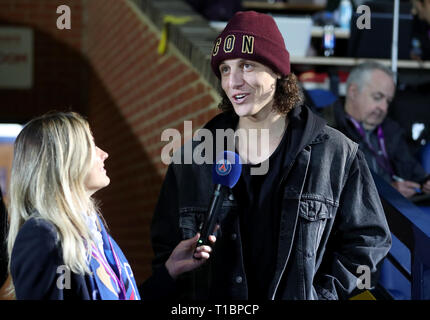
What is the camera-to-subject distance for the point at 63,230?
2.08 metres

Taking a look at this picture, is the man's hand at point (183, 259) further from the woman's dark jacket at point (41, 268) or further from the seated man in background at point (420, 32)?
the seated man in background at point (420, 32)

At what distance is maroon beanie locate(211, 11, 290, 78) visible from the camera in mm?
2535

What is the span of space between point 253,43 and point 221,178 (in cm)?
50

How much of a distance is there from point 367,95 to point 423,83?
1.11m

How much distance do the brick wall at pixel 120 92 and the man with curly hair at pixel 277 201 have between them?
57.1 inches

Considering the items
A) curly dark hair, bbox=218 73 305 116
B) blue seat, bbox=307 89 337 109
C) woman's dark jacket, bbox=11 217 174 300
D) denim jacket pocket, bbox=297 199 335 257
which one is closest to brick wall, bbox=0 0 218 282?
blue seat, bbox=307 89 337 109

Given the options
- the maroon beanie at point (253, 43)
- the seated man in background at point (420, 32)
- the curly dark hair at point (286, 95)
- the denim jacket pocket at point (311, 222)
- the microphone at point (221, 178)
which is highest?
the seated man in background at point (420, 32)

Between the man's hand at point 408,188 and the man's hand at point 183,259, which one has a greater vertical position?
the man's hand at point 408,188

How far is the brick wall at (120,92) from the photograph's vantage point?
16.6ft

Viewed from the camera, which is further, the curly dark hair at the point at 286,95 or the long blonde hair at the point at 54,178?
the curly dark hair at the point at 286,95

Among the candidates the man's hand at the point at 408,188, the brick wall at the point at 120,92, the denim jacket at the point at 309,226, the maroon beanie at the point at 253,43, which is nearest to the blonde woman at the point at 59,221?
the denim jacket at the point at 309,226

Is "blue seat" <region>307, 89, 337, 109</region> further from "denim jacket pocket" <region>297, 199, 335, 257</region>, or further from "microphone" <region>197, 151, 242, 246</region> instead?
"microphone" <region>197, 151, 242, 246</region>
